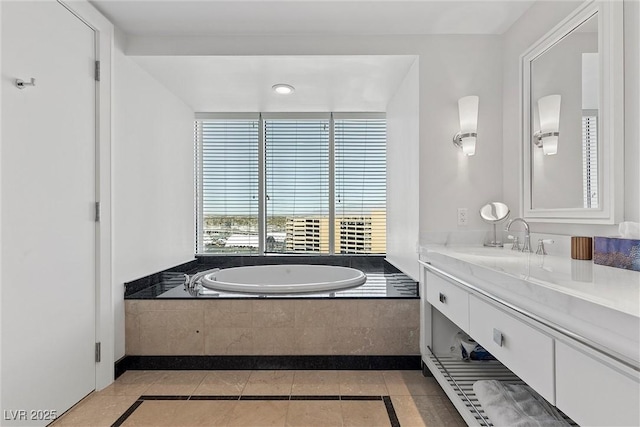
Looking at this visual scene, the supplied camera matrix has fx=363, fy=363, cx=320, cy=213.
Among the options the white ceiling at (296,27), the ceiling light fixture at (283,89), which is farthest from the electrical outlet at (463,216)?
the ceiling light fixture at (283,89)

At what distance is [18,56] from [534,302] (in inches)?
80.5

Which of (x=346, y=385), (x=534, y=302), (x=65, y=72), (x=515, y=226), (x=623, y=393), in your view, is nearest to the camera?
(x=623, y=393)

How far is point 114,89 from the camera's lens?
81.3 inches

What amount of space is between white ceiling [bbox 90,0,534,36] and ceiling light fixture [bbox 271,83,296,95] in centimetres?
54

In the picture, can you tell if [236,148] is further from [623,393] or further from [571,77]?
[623,393]

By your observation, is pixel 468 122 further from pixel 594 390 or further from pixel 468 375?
pixel 594 390

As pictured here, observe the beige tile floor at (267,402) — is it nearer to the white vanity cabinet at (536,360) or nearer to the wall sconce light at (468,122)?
the white vanity cabinet at (536,360)

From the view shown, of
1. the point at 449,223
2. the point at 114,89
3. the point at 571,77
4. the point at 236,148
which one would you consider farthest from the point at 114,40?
the point at 571,77

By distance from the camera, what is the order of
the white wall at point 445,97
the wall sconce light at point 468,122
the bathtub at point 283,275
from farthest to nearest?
the bathtub at point 283,275
the white wall at point 445,97
the wall sconce light at point 468,122

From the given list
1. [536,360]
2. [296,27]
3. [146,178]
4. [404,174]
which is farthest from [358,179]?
[536,360]

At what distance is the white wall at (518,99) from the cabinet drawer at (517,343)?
25.2 inches

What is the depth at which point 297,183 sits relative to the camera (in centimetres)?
348

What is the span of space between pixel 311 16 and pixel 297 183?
5.56 ft

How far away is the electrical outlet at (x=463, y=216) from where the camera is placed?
2172mm
